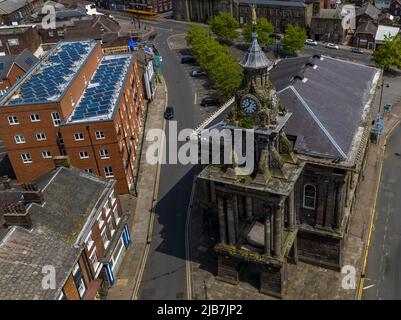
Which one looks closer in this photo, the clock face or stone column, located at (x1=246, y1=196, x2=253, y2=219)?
the clock face

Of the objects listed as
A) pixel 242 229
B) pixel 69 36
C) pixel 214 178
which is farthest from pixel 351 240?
pixel 69 36

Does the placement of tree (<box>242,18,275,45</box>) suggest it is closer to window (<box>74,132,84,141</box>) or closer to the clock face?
window (<box>74,132,84,141</box>)

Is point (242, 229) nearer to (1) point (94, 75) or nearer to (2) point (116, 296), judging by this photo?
(2) point (116, 296)

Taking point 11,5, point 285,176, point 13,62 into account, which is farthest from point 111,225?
point 11,5

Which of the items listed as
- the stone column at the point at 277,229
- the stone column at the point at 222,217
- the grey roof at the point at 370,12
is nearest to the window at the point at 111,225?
the stone column at the point at 222,217

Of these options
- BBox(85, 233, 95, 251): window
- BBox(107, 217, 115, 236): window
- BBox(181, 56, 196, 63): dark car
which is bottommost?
BBox(107, 217, 115, 236): window

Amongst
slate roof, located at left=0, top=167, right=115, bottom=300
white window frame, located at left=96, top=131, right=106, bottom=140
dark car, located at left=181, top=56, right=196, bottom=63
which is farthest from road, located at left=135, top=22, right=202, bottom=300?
dark car, located at left=181, top=56, right=196, bottom=63

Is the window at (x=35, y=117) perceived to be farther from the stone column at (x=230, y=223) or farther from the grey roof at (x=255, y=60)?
the grey roof at (x=255, y=60)
